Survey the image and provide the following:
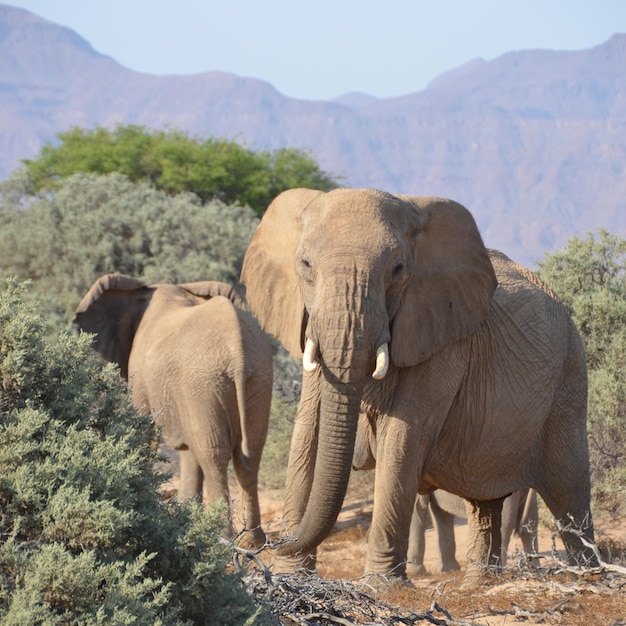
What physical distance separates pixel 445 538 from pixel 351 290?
4695 mm

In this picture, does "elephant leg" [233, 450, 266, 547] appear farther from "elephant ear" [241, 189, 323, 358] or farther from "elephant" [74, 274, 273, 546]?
"elephant ear" [241, 189, 323, 358]

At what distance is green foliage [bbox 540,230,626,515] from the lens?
10.1 m

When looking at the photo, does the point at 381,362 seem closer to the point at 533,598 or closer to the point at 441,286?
the point at 441,286

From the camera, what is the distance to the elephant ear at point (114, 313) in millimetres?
10555

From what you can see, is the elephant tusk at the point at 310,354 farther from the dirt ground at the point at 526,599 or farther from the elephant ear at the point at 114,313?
the elephant ear at the point at 114,313

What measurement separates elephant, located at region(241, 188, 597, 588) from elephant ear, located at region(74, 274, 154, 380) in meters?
4.39

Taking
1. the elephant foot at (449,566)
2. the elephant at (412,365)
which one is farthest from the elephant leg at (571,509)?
the elephant foot at (449,566)

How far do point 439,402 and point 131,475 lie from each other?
2.29 m

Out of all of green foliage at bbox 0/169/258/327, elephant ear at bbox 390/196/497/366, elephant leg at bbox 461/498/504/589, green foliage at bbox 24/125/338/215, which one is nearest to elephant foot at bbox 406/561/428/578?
elephant leg at bbox 461/498/504/589

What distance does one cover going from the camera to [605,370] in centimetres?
1020

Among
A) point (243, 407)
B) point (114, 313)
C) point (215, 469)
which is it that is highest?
point (114, 313)

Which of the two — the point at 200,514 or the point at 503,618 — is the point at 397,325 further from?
the point at 200,514

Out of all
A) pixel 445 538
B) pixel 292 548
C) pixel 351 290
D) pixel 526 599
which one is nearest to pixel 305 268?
pixel 351 290

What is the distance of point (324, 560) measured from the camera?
10227 millimetres
